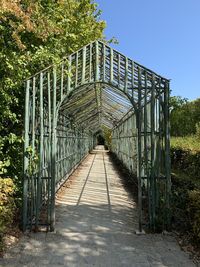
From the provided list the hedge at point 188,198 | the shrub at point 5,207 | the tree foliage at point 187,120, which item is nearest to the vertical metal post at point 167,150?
the hedge at point 188,198

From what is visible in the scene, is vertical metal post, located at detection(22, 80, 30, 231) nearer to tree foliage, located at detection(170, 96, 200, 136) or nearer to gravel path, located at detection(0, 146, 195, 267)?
gravel path, located at detection(0, 146, 195, 267)

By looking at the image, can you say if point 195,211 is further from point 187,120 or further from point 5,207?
point 187,120

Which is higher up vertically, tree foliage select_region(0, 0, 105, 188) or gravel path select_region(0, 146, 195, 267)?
tree foliage select_region(0, 0, 105, 188)

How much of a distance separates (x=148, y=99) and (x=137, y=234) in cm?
285

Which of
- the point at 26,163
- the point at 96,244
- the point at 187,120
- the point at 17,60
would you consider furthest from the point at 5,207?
the point at 187,120

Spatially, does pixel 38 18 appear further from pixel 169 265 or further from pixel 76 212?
pixel 169 265

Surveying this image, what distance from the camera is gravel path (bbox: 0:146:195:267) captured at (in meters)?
4.71

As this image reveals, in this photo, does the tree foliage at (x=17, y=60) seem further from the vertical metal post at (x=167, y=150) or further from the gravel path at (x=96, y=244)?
the vertical metal post at (x=167, y=150)

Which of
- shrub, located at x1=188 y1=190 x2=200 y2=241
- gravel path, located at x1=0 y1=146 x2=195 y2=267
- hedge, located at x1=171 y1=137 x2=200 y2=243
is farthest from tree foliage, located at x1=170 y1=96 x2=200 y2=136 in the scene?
shrub, located at x1=188 y1=190 x2=200 y2=241

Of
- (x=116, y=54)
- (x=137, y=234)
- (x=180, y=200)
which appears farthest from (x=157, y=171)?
(x=116, y=54)

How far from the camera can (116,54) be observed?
21.7 ft

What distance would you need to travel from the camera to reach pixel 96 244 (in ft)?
17.9

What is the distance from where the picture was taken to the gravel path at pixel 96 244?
4715 mm

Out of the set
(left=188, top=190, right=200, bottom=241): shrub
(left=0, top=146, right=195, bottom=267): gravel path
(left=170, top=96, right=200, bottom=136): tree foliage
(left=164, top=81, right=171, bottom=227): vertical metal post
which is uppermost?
(left=170, top=96, right=200, bottom=136): tree foliage
